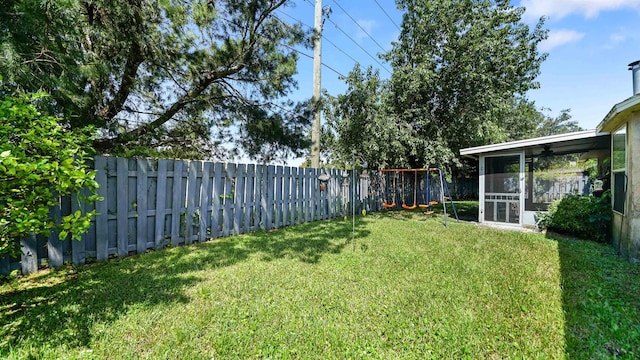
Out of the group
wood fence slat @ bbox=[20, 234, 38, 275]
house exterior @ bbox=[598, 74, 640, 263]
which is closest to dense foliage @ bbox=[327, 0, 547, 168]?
house exterior @ bbox=[598, 74, 640, 263]

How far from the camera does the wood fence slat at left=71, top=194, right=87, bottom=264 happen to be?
3320mm

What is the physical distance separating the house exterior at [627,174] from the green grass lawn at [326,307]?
1.33ft

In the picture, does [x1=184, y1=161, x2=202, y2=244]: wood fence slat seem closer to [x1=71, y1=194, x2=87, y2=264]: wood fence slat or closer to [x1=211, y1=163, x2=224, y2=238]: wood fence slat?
[x1=211, y1=163, x2=224, y2=238]: wood fence slat

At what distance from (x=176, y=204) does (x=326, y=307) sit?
326 centimetres

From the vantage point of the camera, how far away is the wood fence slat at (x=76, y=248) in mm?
3320

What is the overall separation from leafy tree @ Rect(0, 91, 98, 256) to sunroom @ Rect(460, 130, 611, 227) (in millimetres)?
8271

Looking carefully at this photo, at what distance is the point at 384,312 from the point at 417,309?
32 cm

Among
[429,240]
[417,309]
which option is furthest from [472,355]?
[429,240]

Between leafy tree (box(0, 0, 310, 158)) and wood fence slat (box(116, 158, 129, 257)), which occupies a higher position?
leafy tree (box(0, 0, 310, 158))

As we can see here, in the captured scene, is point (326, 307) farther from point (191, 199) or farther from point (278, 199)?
point (278, 199)

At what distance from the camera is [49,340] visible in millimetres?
1863

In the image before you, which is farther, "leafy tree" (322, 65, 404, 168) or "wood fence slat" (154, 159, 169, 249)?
Answer: "leafy tree" (322, 65, 404, 168)

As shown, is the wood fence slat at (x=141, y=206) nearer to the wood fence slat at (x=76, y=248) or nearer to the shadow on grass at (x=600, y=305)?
the wood fence slat at (x=76, y=248)

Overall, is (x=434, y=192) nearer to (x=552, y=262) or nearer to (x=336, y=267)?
(x=552, y=262)
